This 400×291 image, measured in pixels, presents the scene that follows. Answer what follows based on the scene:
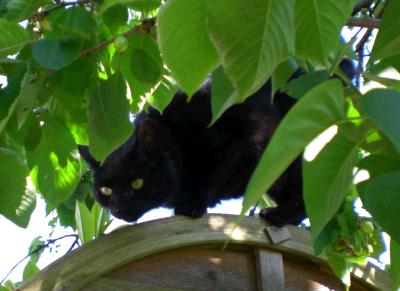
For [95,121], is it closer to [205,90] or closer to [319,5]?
[319,5]

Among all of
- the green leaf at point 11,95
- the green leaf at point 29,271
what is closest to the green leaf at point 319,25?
the green leaf at point 11,95

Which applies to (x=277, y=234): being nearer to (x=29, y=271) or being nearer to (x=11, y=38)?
(x=29, y=271)

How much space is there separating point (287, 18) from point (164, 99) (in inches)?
26.5

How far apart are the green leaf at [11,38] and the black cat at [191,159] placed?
169 cm

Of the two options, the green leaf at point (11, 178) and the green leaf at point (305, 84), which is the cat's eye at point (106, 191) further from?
the green leaf at point (305, 84)

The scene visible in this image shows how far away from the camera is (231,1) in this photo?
42 centimetres

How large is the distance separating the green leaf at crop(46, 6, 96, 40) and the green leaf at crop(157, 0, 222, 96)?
37 cm

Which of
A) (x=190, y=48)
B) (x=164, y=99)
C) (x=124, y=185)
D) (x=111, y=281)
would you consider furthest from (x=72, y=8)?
(x=124, y=185)

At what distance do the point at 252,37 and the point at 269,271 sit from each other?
1130mm

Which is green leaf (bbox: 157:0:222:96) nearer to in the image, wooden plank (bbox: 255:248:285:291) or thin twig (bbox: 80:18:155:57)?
thin twig (bbox: 80:18:155:57)

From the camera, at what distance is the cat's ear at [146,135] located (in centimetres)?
283

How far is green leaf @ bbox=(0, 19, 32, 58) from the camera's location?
2.64ft

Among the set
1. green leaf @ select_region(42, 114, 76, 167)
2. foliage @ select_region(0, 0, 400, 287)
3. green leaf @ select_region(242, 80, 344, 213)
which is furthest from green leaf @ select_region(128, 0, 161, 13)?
green leaf @ select_region(242, 80, 344, 213)

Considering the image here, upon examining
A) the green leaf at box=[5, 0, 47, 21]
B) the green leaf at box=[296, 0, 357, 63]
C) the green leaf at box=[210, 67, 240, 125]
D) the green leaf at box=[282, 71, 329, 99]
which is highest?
the green leaf at box=[5, 0, 47, 21]
